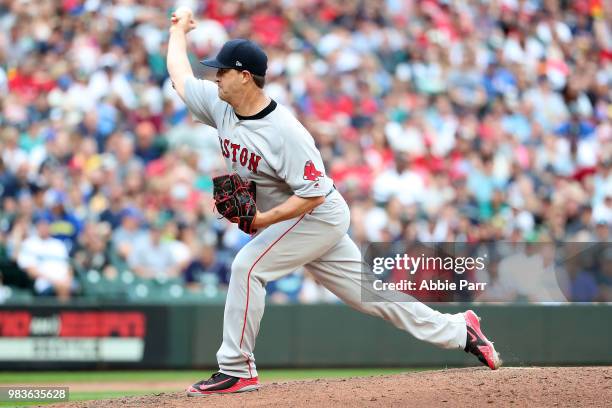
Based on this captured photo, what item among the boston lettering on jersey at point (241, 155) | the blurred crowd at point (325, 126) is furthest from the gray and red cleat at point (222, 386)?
the blurred crowd at point (325, 126)

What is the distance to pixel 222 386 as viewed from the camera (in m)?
6.20

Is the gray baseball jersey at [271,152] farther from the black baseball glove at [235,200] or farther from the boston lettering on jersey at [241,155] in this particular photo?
the black baseball glove at [235,200]

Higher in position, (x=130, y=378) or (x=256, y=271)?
(x=256, y=271)

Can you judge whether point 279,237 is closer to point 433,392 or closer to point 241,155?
point 241,155

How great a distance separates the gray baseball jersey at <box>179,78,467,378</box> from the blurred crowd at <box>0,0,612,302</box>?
4944mm

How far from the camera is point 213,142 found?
13.1m

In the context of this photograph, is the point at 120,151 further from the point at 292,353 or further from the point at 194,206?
the point at 292,353

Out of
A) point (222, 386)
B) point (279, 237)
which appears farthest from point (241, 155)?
point (222, 386)

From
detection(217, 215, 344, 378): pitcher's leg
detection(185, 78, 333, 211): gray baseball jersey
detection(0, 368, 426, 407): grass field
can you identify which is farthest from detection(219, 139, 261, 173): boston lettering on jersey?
detection(0, 368, 426, 407): grass field

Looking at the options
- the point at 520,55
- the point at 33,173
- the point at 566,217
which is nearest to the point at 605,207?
the point at 566,217

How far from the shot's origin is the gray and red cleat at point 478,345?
658cm

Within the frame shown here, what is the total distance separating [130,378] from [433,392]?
5297mm
